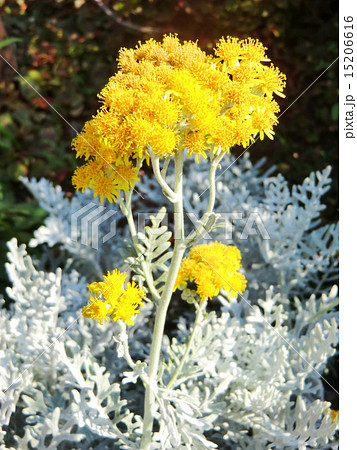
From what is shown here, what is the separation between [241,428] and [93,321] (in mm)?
440

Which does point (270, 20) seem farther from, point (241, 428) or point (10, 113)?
point (241, 428)

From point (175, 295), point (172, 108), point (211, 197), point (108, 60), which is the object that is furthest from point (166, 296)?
point (108, 60)

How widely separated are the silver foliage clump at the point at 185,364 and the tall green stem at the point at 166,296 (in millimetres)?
33

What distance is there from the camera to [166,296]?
1.11 meters

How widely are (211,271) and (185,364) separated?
0.30 metres

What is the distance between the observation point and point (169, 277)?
1096 millimetres

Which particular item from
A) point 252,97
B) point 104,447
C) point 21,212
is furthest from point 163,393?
point 21,212

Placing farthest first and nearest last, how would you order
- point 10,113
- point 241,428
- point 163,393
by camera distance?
point 10,113 → point 241,428 → point 163,393

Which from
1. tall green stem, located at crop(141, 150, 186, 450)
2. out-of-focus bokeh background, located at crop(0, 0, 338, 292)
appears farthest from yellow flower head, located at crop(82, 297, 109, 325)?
out-of-focus bokeh background, located at crop(0, 0, 338, 292)

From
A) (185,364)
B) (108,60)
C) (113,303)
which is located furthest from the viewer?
(108,60)

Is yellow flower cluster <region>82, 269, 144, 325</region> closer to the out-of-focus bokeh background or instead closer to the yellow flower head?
the yellow flower head

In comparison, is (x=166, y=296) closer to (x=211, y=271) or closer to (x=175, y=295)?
(x=211, y=271)
